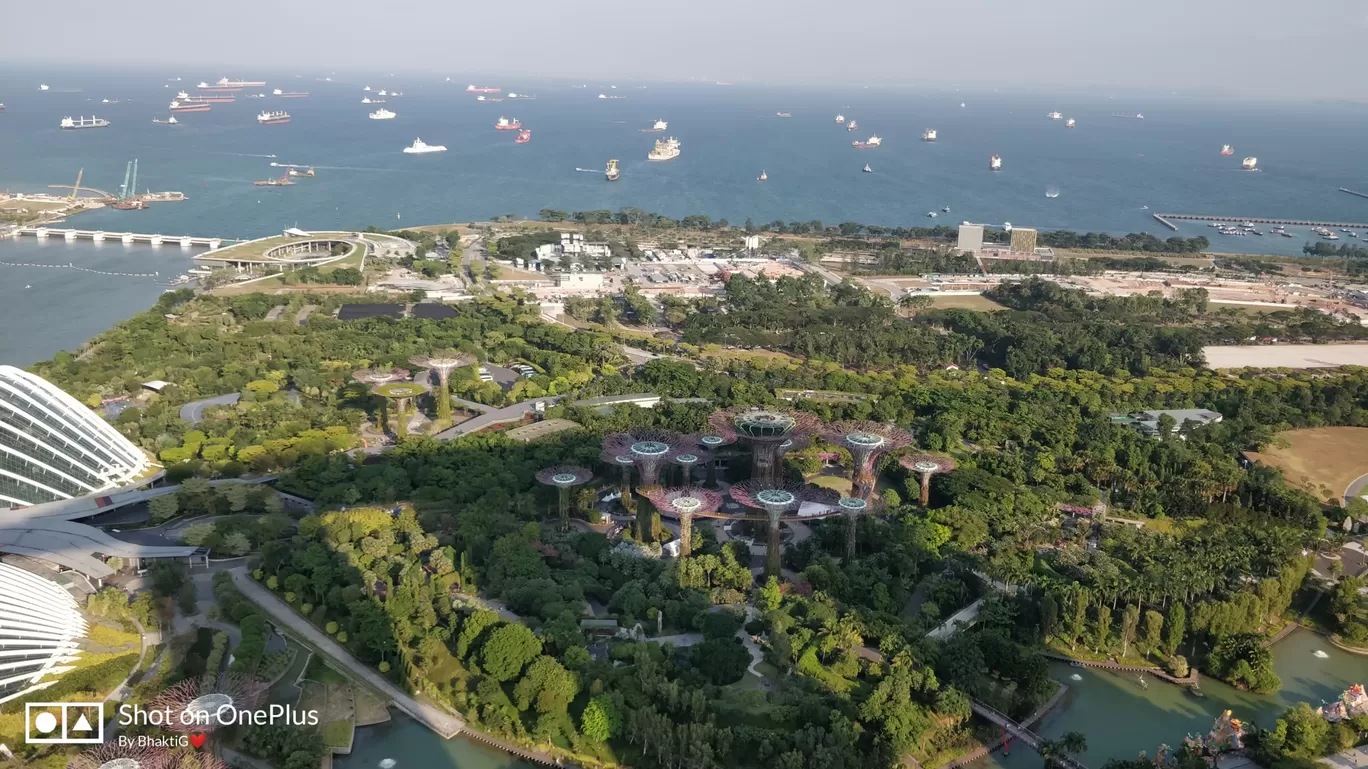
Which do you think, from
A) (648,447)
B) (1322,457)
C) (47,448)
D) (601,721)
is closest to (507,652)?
(601,721)

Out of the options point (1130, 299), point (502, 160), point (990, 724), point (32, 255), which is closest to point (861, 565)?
point (990, 724)

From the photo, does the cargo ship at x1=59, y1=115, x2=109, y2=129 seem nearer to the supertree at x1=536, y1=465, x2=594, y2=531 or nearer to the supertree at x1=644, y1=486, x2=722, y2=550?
the supertree at x1=536, y1=465, x2=594, y2=531

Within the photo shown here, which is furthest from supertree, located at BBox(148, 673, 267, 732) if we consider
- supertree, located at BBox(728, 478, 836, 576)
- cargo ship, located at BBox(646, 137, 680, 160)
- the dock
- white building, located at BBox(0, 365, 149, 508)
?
cargo ship, located at BBox(646, 137, 680, 160)

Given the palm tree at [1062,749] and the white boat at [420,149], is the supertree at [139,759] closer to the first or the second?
the palm tree at [1062,749]

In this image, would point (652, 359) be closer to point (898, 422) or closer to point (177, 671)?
point (898, 422)

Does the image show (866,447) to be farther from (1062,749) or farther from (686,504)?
(1062,749)

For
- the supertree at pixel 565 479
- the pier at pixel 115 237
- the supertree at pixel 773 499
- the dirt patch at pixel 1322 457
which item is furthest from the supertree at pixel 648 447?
the pier at pixel 115 237
